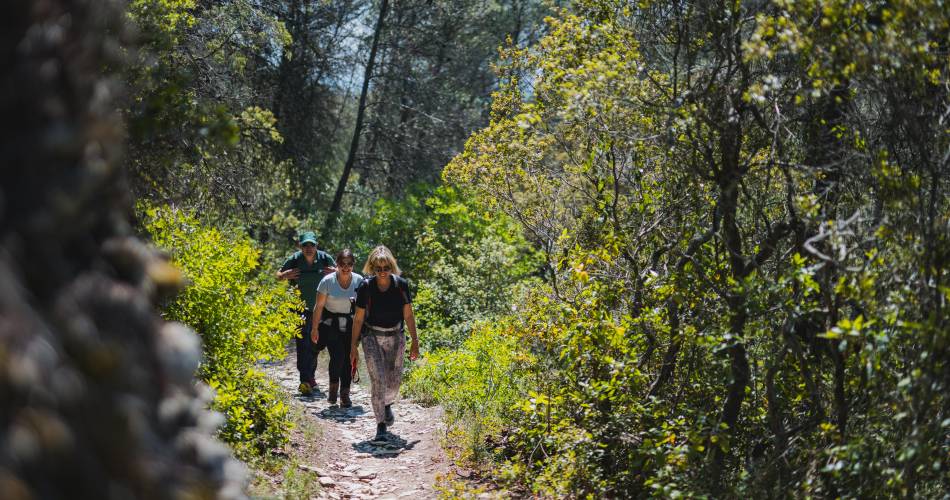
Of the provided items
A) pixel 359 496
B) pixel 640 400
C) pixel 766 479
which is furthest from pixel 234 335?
pixel 766 479

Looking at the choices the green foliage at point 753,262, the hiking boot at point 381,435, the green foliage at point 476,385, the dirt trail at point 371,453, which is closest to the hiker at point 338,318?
the dirt trail at point 371,453

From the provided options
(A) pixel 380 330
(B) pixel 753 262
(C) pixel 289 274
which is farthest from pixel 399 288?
(B) pixel 753 262

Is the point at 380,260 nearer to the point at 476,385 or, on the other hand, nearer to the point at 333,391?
the point at 476,385

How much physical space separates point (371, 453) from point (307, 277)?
3094 mm

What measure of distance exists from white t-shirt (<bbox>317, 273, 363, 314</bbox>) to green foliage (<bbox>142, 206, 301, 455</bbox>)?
1691mm

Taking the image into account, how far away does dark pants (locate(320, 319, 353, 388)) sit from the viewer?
9.60 metres

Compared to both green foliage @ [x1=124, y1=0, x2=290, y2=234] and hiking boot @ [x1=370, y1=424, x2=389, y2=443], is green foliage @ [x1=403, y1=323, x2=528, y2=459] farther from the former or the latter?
green foliage @ [x1=124, y1=0, x2=290, y2=234]

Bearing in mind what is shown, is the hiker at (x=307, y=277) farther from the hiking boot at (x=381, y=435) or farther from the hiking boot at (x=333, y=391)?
the hiking boot at (x=381, y=435)

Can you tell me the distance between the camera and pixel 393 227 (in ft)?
60.3

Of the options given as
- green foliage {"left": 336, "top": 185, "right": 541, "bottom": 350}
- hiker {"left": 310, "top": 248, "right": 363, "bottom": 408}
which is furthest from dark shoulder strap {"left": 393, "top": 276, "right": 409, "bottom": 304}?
green foliage {"left": 336, "top": 185, "right": 541, "bottom": 350}

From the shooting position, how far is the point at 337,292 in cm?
941

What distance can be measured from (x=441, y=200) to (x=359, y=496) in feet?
40.4

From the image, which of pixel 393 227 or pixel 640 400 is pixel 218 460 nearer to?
pixel 640 400

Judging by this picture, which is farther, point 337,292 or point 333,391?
point 333,391
